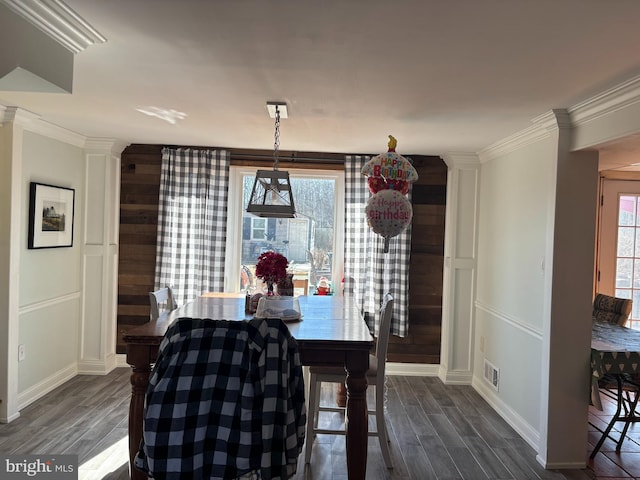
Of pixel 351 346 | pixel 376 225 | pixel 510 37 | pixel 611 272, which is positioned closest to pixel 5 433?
pixel 351 346

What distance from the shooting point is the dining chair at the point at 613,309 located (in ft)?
13.6

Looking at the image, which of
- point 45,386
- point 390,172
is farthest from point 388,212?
point 45,386

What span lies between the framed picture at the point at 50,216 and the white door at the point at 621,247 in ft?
17.4

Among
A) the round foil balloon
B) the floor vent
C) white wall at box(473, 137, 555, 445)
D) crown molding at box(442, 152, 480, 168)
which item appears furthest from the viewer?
crown molding at box(442, 152, 480, 168)

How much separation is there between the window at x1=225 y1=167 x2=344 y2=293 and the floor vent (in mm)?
1644

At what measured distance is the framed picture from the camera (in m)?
3.78

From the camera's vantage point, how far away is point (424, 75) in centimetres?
245

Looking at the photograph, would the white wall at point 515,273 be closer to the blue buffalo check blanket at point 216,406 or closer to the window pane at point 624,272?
the window pane at point 624,272

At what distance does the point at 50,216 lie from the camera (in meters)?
4.06

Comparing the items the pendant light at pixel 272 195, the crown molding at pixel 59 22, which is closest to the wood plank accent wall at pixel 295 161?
the pendant light at pixel 272 195

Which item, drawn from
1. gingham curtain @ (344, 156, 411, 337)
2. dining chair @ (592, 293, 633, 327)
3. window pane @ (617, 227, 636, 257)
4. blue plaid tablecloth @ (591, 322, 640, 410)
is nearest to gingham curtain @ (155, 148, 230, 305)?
gingham curtain @ (344, 156, 411, 337)

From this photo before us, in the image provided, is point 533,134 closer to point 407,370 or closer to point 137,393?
point 407,370

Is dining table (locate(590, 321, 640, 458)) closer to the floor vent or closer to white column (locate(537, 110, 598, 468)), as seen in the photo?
white column (locate(537, 110, 598, 468))

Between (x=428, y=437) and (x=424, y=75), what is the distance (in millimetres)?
2508
